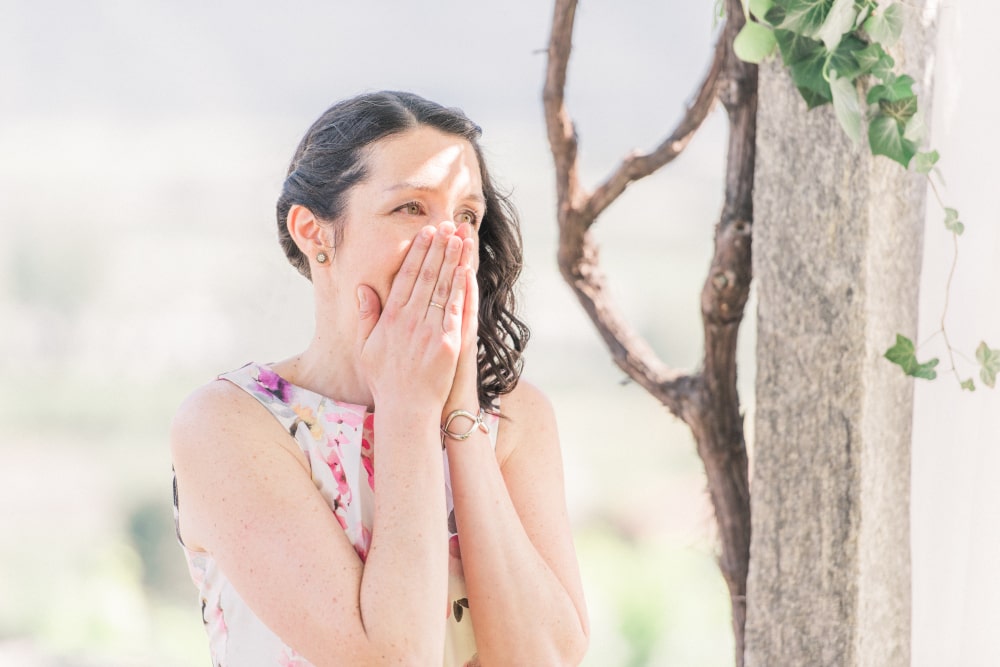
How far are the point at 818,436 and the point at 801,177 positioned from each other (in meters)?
0.41

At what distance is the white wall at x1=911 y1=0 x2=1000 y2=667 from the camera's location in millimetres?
1526

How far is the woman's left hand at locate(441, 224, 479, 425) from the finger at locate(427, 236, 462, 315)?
14mm

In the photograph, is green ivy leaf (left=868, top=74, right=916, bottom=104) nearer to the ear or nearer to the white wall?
the white wall

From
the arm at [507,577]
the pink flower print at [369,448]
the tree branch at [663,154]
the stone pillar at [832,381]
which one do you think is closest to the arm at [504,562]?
the arm at [507,577]

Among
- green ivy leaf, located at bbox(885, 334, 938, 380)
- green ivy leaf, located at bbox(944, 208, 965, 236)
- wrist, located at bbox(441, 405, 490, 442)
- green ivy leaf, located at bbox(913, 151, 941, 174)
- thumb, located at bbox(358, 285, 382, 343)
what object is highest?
green ivy leaf, located at bbox(913, 151, 941, 174)

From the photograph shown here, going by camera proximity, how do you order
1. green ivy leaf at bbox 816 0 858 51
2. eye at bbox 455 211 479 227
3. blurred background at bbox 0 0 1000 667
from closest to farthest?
eye at bbox 455 211 479 227 < green ivy leaf at bbox 816 0 858 51 < blurred background at bbox 0 0 1000 667

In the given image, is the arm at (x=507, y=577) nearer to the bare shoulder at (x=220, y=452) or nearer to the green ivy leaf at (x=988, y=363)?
the bare shoulder at (x=220, y=452)

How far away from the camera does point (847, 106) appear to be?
146 centimetres

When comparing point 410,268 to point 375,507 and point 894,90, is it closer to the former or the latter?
point 375,507

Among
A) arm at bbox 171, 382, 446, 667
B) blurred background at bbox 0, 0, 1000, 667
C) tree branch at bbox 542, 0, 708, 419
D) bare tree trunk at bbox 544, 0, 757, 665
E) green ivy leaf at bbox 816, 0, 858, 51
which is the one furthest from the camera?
blurred background at bbox 0, 0, 1000, 667

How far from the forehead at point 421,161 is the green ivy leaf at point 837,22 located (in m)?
0.59

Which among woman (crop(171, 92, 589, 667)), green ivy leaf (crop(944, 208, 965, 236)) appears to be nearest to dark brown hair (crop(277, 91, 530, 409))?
woman (crop(171, 92, 589, 667))

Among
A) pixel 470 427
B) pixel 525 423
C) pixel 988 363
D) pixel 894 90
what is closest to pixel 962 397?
pixel 988 363

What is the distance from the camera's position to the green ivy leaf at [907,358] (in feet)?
4.97
